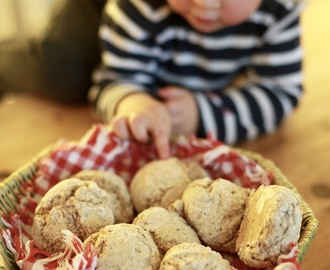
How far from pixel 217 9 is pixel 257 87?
0.61 feet

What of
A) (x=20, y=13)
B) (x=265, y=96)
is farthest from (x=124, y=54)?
(x=20, y=13)

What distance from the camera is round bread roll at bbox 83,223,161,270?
503 millimetres

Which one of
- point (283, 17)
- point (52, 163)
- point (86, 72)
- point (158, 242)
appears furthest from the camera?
point (86, 72)

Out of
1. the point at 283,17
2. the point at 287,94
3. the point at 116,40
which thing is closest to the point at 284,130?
the point at 287,94

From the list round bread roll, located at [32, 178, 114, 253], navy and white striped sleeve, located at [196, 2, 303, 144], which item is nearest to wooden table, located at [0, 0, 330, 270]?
navy and white striped sleeve, located at [196, 2, 303, 144]

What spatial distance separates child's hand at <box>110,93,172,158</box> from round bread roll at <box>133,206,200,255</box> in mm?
157

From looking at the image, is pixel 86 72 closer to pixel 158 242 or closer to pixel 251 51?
pixel 251 51

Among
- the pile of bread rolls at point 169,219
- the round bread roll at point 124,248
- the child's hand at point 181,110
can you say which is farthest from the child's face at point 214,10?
the round bread roll at point 124,248

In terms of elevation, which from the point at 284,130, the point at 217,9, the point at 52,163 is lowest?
the point at 284,130

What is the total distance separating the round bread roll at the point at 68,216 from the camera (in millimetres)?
577

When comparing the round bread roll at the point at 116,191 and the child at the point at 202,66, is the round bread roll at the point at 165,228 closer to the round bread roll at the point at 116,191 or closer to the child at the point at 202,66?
the round bread roll at the point at 116,191

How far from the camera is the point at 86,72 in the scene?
3.34 feet

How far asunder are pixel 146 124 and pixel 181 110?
0.11 metres

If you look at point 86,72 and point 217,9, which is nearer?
point 217,9
